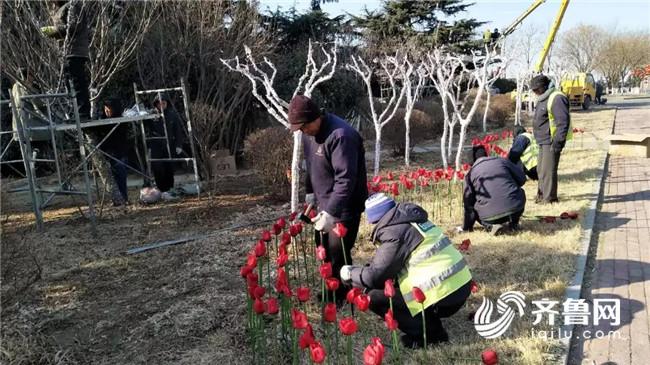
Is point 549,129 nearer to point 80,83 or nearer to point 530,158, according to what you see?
point 530,158

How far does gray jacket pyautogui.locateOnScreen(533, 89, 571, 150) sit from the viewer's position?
19.0 ft

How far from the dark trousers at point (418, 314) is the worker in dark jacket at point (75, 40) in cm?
594

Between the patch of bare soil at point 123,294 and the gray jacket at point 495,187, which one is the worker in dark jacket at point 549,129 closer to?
the gray jacket at point 495,187

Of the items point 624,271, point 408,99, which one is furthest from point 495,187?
point 408,99

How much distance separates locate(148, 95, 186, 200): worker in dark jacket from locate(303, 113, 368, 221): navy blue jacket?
16.8ft

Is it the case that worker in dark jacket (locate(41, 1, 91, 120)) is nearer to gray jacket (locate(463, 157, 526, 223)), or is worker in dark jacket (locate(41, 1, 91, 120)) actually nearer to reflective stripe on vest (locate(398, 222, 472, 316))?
gray jacket (locate(463, 157, 526, 223))

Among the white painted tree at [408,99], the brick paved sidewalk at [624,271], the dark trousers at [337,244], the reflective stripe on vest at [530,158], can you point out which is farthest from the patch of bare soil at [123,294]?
the white painted tree at [408,99]

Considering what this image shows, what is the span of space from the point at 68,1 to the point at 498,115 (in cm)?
1704

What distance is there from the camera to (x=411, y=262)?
109 inches

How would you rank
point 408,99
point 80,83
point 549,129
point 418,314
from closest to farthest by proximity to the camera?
point 418,314, point 549,129, point 80,83, point 408,99

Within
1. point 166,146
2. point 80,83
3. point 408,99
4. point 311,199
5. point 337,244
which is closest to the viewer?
point 337,244

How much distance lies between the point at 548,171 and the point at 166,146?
591cm

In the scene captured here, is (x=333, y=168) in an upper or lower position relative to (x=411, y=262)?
upper

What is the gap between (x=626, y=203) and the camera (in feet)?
21.0
